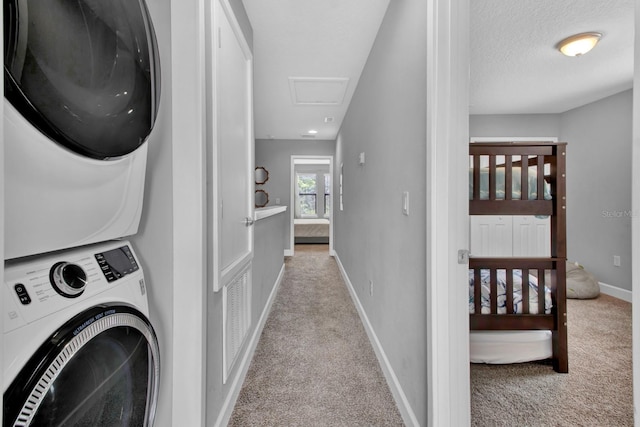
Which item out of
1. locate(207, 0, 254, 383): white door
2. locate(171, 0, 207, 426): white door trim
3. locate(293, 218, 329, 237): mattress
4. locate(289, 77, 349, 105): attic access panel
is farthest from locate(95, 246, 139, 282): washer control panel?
locate(293, 218, 329, 237): mattress

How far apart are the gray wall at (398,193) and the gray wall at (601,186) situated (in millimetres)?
3176

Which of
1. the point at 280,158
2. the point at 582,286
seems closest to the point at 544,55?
the point at 582,286

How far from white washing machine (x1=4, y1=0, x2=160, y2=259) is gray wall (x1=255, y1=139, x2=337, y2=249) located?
5.34 m

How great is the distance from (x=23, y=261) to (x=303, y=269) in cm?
428

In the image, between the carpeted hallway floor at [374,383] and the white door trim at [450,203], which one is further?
the carpeted hallway floor at [374,383]

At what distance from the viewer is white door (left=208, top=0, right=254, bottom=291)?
1241 mm

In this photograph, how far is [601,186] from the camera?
3.55m

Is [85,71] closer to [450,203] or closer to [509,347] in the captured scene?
[450,203]

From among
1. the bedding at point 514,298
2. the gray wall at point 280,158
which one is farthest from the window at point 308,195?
the bedding at point 514,298

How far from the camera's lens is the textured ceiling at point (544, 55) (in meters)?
1.97

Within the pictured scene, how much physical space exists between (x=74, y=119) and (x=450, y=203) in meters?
1.10

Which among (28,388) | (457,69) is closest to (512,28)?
(457,69)

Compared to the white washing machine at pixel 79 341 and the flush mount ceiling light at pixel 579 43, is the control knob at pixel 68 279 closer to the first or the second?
the white washing machine at pixel 79 341

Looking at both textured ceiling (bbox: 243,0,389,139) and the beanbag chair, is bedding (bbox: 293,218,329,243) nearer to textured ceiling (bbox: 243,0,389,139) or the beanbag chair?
textured ceiling (bbox: 243,0,389,139)
